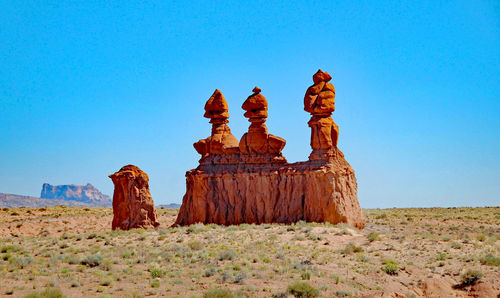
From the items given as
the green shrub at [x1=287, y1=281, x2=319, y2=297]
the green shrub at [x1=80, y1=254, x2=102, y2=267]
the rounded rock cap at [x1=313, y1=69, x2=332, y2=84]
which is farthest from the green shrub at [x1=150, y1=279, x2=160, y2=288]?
the rounded rock cap at [x1=313, y1=69, x2=332, y2=84]

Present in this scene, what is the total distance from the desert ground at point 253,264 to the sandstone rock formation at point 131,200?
302cm

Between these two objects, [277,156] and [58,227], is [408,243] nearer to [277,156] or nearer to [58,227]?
[277,156]

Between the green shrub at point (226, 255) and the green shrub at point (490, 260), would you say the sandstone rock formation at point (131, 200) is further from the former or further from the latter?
the green shrub at point (490, 260)

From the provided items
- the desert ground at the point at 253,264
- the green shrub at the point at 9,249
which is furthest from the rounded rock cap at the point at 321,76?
the green shrub at the point at 9,249

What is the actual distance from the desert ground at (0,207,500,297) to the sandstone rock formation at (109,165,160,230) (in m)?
3.02

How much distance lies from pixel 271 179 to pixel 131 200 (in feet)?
32.3

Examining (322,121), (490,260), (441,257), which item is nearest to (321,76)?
(322,121)

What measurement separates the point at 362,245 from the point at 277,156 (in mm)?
12251

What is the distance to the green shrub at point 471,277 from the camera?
1930cm

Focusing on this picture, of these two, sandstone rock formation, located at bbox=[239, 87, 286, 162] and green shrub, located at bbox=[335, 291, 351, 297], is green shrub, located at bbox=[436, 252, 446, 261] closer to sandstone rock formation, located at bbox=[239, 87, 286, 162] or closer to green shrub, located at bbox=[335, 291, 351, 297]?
green shrub, located at bbox=[335, 291, 351, 297]

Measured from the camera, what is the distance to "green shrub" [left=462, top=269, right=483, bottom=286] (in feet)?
63.3

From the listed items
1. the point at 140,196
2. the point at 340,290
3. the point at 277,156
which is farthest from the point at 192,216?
the point at 340,290

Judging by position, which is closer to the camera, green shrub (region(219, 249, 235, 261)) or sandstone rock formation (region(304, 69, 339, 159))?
green shrub (region(219, 249, 235, 261))

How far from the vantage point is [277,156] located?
3591 cm
